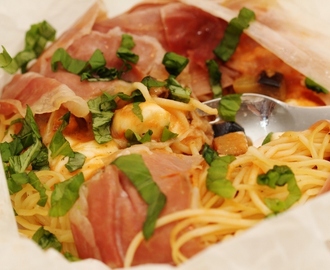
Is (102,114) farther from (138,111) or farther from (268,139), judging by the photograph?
(268,139)

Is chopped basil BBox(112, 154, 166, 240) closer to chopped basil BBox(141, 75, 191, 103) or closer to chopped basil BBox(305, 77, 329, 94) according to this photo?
chopped basil BBox(141, 75, 191, 103)

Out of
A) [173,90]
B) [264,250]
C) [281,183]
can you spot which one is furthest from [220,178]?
[173,90]

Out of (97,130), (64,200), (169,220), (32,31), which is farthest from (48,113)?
(169,220)

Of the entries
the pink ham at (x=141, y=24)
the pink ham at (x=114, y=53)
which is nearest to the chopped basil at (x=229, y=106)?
the pink ham at (x=114, y=53)

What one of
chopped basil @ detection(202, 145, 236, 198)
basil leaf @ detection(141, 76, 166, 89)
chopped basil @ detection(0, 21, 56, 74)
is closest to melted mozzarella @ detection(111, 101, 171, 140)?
basil leaf @ detection(141, 76, 166, 89)

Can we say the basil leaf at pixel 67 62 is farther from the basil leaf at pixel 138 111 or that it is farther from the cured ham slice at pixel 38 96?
the basil leaf at pixel 138 111
